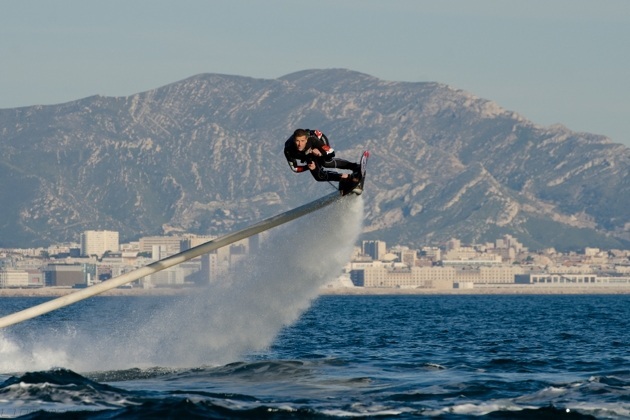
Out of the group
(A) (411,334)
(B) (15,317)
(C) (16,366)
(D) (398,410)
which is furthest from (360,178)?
(A) (411,334)

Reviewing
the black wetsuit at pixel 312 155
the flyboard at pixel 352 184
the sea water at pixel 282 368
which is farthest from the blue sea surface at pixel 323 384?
the black wetsuit at pixel 312 155

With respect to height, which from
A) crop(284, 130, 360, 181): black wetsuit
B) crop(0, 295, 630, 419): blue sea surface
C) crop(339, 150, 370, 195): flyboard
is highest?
crop(284, 130, 360, 181): black wetsuit

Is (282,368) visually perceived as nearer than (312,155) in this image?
No

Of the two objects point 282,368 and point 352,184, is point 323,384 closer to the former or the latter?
point 282,368

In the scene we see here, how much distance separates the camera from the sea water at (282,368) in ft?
121

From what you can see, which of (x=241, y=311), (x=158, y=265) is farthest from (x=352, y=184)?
(x=241, y=311)

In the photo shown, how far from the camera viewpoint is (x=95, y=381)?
4316cm

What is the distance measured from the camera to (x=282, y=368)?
156 ft

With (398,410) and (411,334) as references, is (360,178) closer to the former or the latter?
(398,410)

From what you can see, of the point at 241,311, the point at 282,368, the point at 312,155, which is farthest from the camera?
the point at 241,311

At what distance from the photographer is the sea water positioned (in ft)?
121

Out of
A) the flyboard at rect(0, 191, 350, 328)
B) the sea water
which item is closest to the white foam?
the sea water

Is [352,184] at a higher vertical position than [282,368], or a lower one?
higher

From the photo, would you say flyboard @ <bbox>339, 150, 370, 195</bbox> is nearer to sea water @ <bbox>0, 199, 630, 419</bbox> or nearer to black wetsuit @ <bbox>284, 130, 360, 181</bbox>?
→ black wetsuit @ <bbox>284, 130, 360, 181</bbox>
